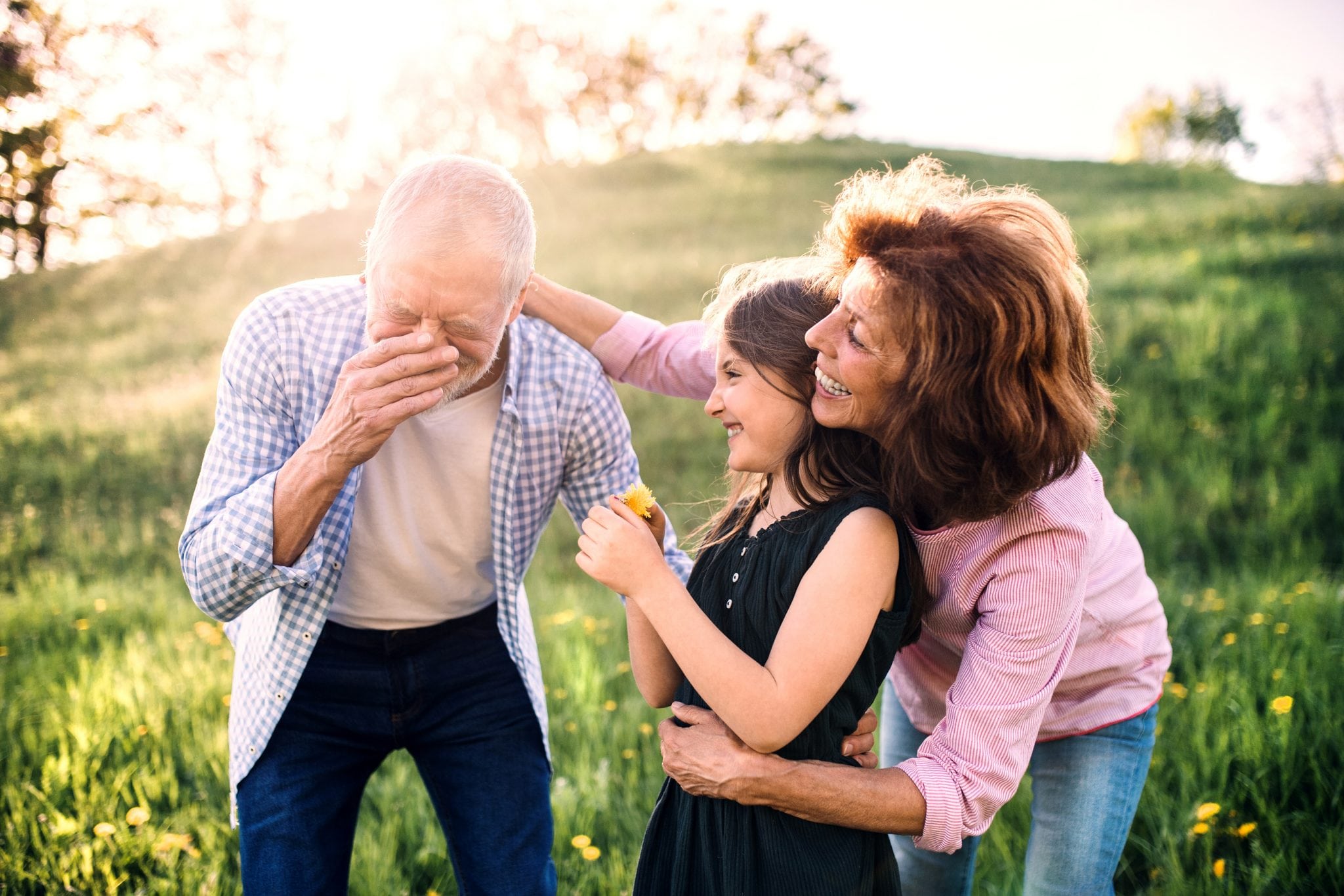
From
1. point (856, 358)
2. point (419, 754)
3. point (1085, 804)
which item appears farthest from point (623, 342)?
point (1085, 804)

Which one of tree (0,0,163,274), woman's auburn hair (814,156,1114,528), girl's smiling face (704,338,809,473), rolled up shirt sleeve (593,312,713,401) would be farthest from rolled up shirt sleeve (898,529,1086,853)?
tree (0,0,163,274)

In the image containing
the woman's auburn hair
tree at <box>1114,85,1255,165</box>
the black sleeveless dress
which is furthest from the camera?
tree at <box>1114,85,1255,165</box>

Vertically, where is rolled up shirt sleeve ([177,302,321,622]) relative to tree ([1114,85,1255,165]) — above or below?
below

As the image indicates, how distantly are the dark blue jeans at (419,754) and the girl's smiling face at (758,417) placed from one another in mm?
1044

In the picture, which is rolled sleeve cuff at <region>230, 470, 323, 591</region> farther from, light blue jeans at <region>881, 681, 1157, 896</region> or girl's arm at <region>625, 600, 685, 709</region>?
light blue jeans at <region>881, 681, 1157, 896</region>

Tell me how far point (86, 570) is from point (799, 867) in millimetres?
5989

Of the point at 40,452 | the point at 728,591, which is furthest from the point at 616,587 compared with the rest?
the point at 40,452

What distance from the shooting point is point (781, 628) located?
Result: 184 cm

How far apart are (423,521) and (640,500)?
0.85 m

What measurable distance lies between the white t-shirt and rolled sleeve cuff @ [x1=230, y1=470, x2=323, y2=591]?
35 centimetres

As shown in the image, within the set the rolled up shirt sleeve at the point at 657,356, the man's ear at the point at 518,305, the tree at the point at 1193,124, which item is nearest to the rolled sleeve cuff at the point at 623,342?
the rolled up shirt sleeve at the point at 657,356

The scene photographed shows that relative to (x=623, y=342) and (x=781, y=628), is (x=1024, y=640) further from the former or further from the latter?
(x=623, y=342)

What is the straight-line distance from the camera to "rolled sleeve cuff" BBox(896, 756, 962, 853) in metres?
1.86

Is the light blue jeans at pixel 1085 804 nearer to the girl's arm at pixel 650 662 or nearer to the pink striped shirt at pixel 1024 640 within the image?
the pink striped shirt at pixel 1024 640
